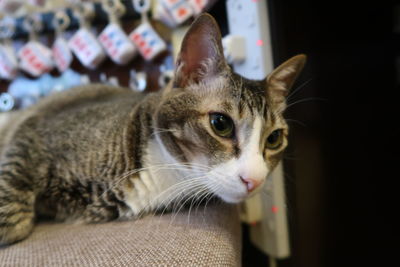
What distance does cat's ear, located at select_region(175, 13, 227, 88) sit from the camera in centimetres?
67

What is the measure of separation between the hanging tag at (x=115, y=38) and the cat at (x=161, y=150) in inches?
24.6

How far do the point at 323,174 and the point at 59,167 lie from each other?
91 centimetres

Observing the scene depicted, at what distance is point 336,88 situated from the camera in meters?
1.11

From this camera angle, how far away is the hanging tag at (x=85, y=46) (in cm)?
140

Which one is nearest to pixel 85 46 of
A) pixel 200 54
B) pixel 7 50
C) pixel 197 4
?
pixel 7 50

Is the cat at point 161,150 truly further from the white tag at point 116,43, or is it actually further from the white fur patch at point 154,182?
the white tag at point 116,43

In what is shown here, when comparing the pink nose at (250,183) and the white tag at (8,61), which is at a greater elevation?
the white tag at (8,61)

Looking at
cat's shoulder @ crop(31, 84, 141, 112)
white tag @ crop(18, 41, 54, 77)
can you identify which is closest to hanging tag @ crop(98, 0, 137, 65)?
cat's shoulder @ crop(31, 84, 141, 112)

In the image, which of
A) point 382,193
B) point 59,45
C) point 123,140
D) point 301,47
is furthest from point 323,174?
point 59,45

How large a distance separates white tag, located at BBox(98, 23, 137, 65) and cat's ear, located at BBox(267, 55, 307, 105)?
825 millimetres

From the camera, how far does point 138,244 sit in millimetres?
565

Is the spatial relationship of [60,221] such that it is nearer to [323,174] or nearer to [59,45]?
[323,174]

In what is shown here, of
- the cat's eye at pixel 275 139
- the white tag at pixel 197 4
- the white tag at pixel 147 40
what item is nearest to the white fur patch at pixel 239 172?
the cat's eye at pixel 275 139

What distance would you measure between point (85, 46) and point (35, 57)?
30cm
